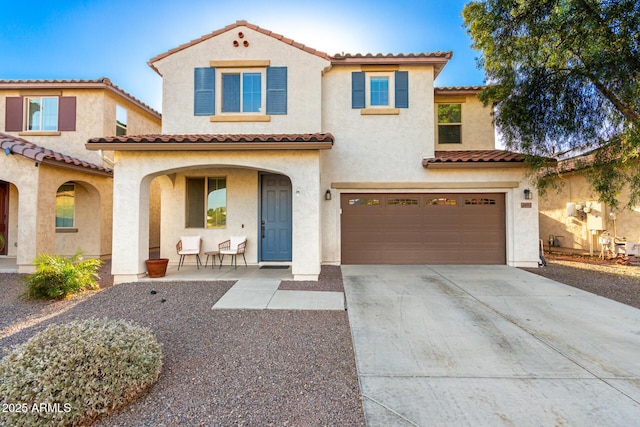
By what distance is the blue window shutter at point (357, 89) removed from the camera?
9.65 meters

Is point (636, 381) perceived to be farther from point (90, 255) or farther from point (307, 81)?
point (90, 255)

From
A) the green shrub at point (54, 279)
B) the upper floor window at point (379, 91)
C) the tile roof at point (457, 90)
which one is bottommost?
the green shrub at point (54, 279)

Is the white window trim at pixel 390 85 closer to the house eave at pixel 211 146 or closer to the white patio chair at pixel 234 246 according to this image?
the house eave at pixel 211 146

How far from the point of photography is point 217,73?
9.28 m

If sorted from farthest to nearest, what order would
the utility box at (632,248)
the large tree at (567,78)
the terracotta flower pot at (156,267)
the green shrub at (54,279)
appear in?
the utility box at (632,248), the terracotta flower pot at (156,267), the large tree at (567,78), the green shrub at (54,279)

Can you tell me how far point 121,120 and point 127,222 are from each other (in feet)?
24.6

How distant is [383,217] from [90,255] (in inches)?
429

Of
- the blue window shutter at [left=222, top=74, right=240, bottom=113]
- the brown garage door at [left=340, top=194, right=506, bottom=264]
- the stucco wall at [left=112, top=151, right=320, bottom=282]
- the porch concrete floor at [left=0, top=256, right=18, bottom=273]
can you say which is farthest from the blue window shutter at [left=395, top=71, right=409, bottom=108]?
the porch concrete floor at [left=0, top=256, right=18, bottom=273]

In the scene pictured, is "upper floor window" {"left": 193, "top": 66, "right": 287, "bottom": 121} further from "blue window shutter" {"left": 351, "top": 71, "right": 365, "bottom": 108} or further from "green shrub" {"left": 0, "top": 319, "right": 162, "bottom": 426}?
"green shrub" {"left": 0, "top": 319, "right": 162, "bottom": 426}

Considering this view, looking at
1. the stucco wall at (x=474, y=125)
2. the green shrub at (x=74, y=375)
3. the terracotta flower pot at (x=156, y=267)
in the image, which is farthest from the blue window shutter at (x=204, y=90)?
the stucco wall at (x=474, y=125)

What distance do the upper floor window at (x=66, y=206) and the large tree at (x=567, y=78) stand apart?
14.7 metres

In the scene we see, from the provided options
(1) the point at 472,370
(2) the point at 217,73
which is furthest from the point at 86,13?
(1) the point at 472,370

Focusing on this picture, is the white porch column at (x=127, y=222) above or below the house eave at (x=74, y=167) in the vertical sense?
below

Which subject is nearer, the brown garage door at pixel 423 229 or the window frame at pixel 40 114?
the brown garage door at pixel 423 229
